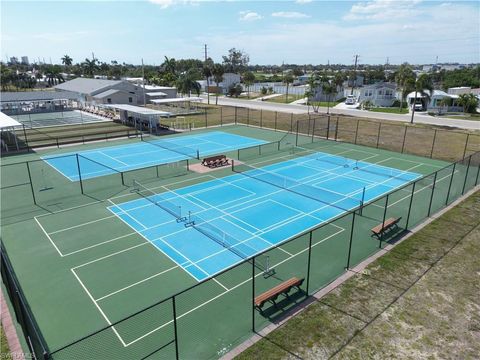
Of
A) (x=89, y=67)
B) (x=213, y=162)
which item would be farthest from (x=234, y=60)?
(x=213, y=162)

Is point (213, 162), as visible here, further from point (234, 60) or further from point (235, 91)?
point (234, 60)

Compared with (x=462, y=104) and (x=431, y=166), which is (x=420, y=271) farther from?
(x=462, y=104)

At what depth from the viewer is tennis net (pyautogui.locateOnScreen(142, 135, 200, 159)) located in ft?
110

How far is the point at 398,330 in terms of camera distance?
1109 centimetres

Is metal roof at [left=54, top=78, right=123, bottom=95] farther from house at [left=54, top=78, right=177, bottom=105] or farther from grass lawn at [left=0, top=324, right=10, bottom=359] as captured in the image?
grass lawn at [left=0, top=324, right=10, bottom=359]

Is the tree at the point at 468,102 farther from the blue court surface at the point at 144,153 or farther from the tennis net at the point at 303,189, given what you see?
the tennis net at the point at 303,189

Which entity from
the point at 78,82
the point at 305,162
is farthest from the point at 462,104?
the point at 78,82

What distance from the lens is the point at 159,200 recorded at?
22078mm

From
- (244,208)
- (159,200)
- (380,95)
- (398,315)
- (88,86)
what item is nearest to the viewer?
(398,315)

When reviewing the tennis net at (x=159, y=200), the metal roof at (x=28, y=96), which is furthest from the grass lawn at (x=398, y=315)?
the metal roof at (x=28, y=96)

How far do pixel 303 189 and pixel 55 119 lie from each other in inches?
1781

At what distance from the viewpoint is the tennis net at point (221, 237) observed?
15938 millimetres

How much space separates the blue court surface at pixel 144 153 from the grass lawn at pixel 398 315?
67.7ft

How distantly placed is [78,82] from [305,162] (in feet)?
231
